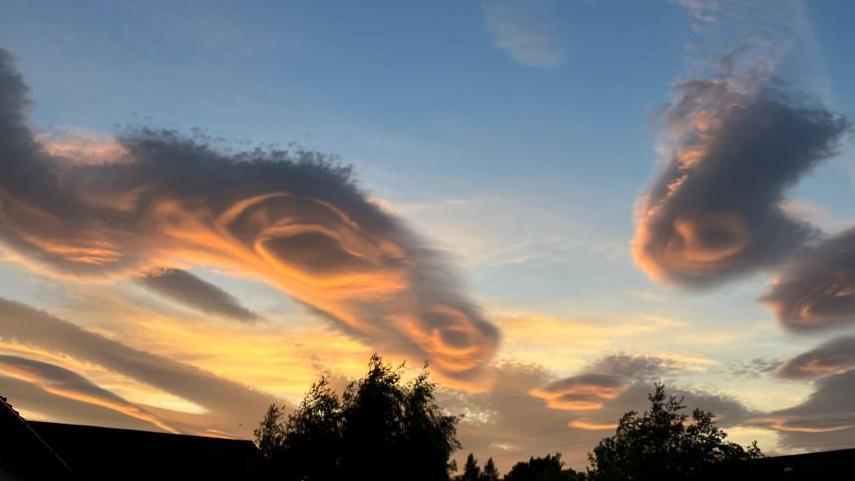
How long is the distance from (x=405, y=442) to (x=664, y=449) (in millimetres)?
23330

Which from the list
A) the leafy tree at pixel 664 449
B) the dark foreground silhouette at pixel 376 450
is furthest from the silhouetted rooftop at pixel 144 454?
the leafy tree at pixel 664 449

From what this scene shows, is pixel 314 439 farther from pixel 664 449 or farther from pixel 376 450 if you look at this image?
pixel 664 449

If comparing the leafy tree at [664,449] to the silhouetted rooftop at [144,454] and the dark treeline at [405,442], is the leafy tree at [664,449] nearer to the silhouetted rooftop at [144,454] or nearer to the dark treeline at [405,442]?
the dark treeline at [405,442]

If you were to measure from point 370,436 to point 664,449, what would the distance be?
26.4 metres

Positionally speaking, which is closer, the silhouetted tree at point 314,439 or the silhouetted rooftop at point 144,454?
the silhouetted rooftop at point 144,454

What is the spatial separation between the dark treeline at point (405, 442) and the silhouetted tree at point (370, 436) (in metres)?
0.09

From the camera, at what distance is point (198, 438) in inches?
2135

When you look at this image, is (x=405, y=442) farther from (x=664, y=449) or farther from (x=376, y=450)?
(x=664, y=449)

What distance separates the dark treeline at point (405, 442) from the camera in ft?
167

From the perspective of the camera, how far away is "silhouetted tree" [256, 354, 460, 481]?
52.2m

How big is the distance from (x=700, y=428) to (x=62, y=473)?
50.2m

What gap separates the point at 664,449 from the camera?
51188 millimetres

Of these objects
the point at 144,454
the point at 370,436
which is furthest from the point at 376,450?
the point at 144,454

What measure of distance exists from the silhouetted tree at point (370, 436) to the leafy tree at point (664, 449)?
15.6 meters
